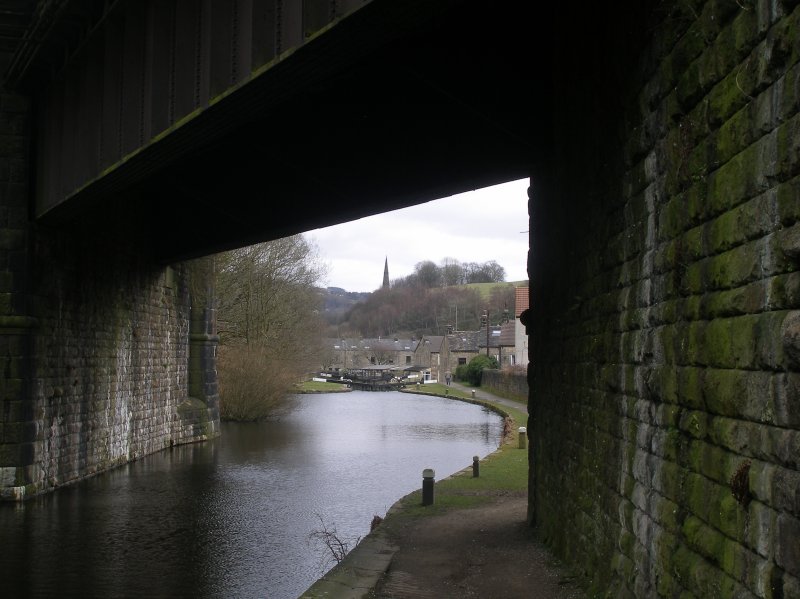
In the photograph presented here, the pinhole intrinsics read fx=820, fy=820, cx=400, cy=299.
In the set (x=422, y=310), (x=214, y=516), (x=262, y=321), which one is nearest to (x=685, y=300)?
(x=214, y=516)

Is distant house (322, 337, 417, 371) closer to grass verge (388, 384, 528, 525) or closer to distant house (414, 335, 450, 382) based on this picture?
distant house (414, 335, 450, 382)

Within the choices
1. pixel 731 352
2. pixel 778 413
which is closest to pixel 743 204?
pixel 731 352

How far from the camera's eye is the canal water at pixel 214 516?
9.20 meters

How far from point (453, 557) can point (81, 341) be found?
9.84 meters

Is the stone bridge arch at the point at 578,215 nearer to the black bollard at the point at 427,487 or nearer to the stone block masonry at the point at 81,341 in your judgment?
the stone block masonry at the point at 81,341

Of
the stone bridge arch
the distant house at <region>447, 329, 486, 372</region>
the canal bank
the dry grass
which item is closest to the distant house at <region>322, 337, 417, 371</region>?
the distant house at <region>447, 329, 486, 372</region>

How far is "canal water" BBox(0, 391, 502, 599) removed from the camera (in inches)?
362

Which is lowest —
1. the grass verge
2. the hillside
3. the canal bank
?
the grass verge

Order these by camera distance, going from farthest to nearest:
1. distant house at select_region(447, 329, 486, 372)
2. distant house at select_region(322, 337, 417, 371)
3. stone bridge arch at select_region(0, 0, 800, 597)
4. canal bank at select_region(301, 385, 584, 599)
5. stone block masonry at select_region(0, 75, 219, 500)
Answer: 1. distant house at select_region(322, 337, 417, 371)
2. distant house at select_region(447, 329, 486, 372)
3. stone block masonry at select_region(0, 75, 219, 500)
4. canal bank at select_region(301, 385, 584, 599)
5. stone bridge arch at select_region(0, 0, 800, 597)

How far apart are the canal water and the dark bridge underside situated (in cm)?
490

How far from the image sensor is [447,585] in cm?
739

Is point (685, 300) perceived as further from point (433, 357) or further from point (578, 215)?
point (433, 357)

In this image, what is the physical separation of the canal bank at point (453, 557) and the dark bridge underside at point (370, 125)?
14.8 feet

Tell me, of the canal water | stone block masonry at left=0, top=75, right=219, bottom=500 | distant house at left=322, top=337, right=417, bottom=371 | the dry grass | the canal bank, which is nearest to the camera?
the canal bank
